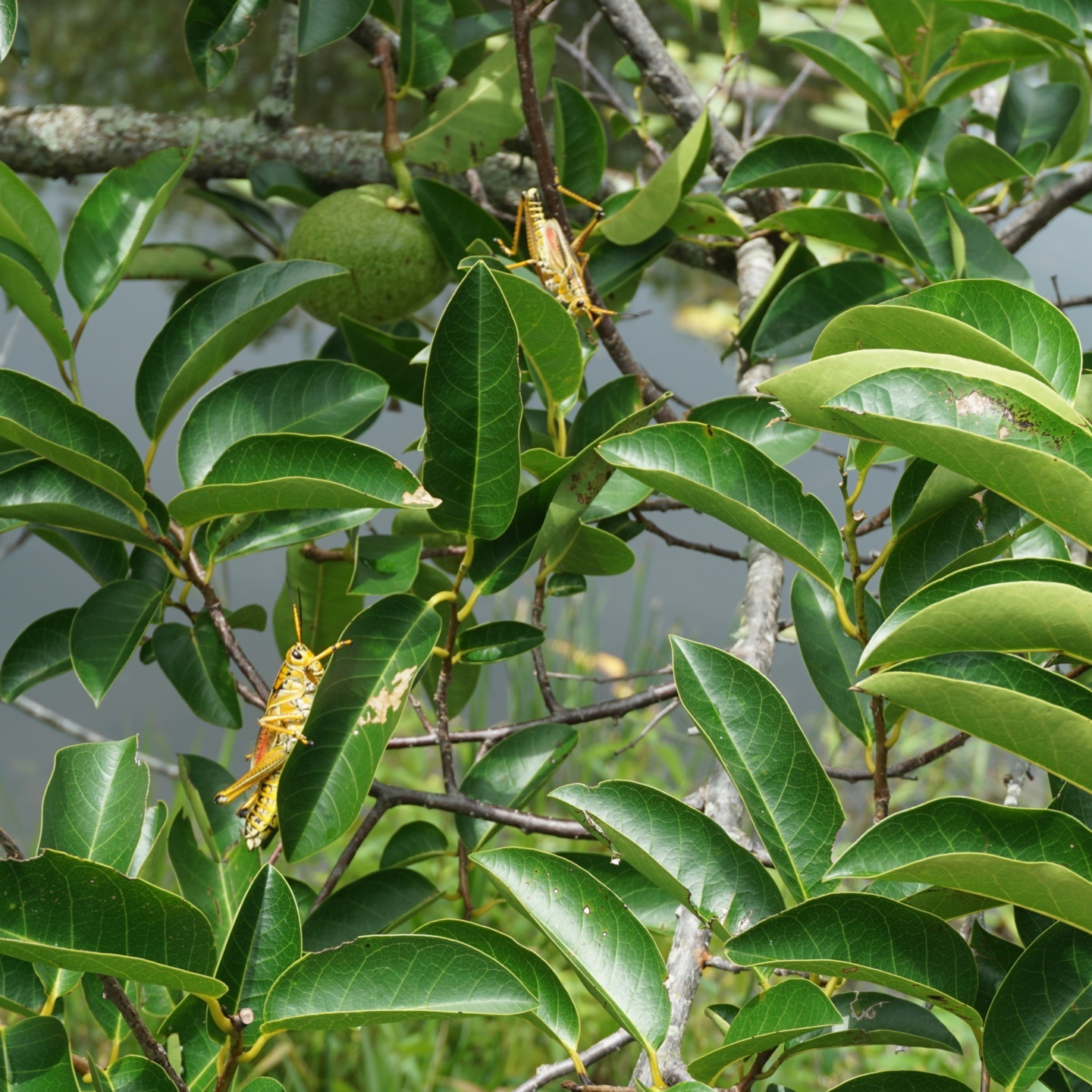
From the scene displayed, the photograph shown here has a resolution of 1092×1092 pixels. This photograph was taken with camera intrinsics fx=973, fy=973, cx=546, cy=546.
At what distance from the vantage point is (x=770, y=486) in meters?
0.56

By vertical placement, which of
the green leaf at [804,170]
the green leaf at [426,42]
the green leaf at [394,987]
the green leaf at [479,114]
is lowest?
the green leaf at [394,987]

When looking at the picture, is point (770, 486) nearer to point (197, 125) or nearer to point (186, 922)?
point (186, 922)

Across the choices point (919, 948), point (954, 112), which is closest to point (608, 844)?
point (919, 948)

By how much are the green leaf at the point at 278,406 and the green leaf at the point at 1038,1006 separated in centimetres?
53

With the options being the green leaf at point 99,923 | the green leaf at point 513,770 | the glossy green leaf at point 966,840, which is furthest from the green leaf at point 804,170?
the green leaf at point 99,923

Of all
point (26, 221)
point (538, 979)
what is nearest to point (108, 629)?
point (26, 221)

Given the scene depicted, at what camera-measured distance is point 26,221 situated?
0.71 meters

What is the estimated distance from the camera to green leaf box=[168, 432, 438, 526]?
548mm

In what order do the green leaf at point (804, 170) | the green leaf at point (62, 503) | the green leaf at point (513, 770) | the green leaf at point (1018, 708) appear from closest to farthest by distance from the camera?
the green leaf at point (1018, 708), the green leaf at point (62, 503), the green leaf at point (513, 770), the green leaf at point (804, 170)

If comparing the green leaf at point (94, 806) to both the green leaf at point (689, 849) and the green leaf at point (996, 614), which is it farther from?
the green leaf at point (996, 614)

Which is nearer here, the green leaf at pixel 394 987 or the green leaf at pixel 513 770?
the green leaf at pixel 394 987

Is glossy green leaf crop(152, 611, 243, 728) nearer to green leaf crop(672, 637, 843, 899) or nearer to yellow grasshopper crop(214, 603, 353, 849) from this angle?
yellow grasshopper crop(214, 603, 353, 849)

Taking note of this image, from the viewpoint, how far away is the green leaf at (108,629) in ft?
2.32

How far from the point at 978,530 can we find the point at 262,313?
19.6 inches
